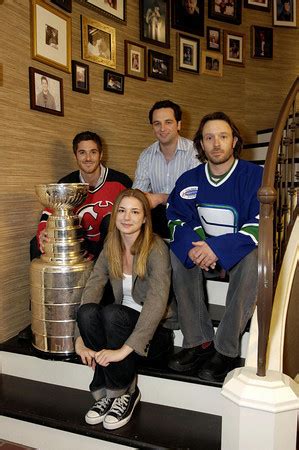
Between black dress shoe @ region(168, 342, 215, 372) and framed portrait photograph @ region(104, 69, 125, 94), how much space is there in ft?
6.57

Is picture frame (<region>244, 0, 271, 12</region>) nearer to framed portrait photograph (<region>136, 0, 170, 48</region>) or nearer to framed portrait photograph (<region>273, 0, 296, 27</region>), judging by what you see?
framed portrait photograph (<region>273, 0, 296, 27</region>)

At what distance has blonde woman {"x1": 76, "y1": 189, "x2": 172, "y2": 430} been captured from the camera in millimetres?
1758

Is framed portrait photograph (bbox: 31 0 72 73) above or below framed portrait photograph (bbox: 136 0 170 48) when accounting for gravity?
below

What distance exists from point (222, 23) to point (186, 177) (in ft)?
8.10

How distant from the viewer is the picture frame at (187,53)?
12.0ft

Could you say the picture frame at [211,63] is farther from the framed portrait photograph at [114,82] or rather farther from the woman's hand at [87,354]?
the woman's hand at [87,354]

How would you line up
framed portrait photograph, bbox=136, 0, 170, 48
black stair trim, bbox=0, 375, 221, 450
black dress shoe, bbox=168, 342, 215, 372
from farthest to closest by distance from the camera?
framed portrait photograph, bbox=136, 0, 170, 48, black dress shoe, bbox=168, 342, 215, 372, black stair trim, bbox=0, 375, 221, 450

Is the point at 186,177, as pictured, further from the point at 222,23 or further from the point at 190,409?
the point at 222,23

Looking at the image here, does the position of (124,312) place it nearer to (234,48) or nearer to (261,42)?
(234,48)

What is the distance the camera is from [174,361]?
1.86m

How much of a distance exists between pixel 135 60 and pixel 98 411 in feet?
8.38

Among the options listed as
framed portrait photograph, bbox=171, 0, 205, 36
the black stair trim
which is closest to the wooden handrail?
the black stair trim

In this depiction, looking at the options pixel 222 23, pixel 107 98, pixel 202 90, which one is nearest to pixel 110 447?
pixel 107 98

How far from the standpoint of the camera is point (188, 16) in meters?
3.70
